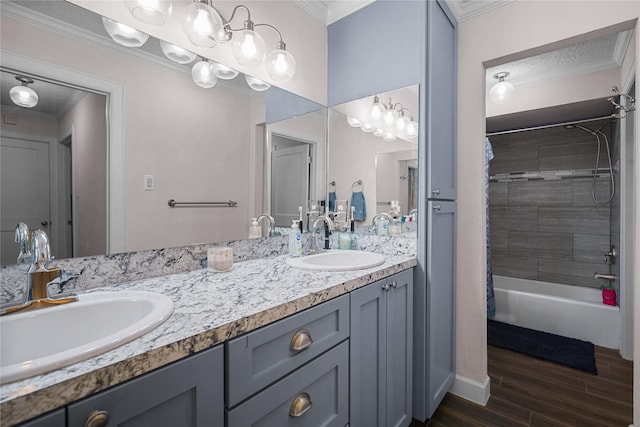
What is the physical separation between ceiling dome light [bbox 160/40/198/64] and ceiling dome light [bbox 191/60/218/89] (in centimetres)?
4

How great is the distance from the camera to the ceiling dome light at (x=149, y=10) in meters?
1.10

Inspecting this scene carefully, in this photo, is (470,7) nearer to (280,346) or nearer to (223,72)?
(223,72)

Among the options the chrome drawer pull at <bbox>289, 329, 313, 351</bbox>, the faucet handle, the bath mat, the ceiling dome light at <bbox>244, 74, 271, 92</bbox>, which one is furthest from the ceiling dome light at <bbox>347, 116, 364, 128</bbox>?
the bath mat

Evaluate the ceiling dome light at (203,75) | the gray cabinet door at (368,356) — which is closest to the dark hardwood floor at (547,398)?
the gray cabinet door at (368,356)

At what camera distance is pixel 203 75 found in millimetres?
1355

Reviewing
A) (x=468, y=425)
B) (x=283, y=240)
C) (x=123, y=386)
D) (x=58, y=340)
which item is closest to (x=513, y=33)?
(x=283, y=240)

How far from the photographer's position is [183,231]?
1.29 meters

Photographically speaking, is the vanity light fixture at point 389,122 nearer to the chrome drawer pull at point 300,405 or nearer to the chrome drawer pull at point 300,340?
the chrome drawer pull at point 300,340

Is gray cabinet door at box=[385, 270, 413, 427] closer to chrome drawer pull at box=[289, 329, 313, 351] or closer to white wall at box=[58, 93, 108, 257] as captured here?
chrome drawer pull at box=[289, 329, 313, 351]

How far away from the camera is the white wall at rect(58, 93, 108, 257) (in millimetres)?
1016

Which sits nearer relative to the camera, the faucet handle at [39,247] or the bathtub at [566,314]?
the faucet handle at [39,247]

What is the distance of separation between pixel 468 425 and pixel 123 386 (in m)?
1.83

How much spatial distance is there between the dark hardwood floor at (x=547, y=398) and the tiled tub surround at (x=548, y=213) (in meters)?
1.27

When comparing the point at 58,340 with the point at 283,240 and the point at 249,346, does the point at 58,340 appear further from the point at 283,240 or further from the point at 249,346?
the point at 283,240
